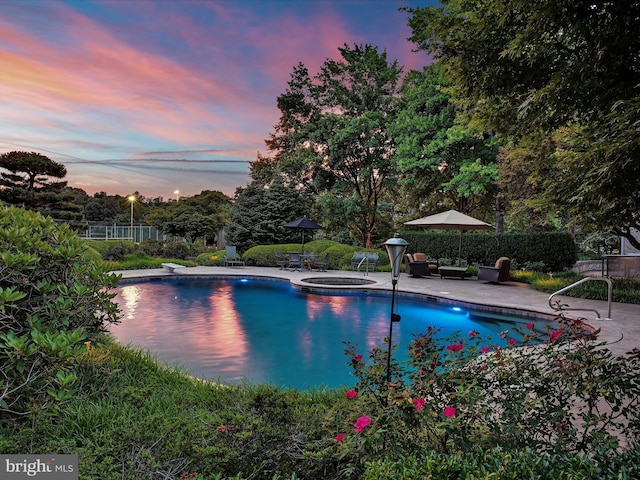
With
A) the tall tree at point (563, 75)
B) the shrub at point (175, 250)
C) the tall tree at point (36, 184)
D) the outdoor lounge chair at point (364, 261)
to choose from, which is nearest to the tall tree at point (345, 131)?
the outdoor lounge chair at point (364, 261)

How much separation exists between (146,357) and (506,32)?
5.98 m

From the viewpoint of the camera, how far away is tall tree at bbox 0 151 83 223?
17672mm

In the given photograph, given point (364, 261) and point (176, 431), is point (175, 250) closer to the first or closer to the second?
point (364, 261)

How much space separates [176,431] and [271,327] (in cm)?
563

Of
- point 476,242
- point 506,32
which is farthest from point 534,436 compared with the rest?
point 476,242

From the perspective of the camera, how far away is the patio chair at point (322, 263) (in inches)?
647

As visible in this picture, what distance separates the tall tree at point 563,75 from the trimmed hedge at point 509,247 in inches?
370

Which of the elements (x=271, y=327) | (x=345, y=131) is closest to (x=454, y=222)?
(x=271, y=327)

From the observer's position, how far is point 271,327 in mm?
8273

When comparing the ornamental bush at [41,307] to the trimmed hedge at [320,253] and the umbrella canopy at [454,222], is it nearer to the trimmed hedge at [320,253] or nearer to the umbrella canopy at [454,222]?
the umbrella canopy at [454,222]

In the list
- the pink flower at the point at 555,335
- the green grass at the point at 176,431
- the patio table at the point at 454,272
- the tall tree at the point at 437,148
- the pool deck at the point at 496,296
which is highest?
the tall tree at the point at 437,148

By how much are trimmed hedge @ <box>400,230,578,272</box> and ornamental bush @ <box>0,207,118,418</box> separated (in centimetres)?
1470

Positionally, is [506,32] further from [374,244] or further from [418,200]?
[374,244]

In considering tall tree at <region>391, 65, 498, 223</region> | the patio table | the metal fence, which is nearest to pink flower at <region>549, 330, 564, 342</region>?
the patio table
